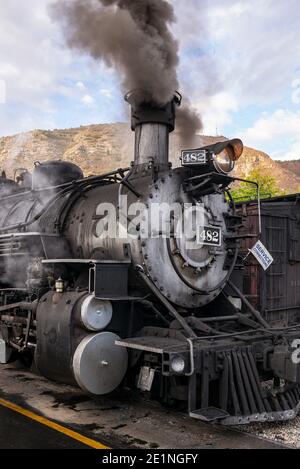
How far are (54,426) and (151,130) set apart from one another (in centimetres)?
366

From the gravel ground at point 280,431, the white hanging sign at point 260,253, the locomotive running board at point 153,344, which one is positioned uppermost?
the white hanging sign at point 260,253

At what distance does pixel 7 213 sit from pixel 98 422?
161 inches

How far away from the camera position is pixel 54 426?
4.90 metres

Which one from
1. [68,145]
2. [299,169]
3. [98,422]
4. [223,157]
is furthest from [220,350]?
[299,169]

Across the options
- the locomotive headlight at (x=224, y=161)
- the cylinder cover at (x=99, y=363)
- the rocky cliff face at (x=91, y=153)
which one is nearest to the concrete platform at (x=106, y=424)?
the cylinder cover at (x=99, y=363)

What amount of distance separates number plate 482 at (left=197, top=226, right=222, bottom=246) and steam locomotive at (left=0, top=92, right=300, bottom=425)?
0.02 metres

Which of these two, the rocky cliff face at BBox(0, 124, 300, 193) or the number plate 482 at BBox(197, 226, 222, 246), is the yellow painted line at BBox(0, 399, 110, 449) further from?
the rocky cliff face at BBox(0, 124, 300, 193)

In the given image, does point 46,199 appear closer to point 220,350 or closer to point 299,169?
point 220,350

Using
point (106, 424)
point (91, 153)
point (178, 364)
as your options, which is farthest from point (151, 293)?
point (91, 153)

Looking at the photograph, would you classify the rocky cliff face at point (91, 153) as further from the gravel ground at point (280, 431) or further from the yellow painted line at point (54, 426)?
the gravel ground at point (280, 431)

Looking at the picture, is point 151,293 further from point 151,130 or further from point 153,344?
point 151,130

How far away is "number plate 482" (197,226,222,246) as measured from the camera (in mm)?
5910

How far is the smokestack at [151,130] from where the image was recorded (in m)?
→ 6.21
